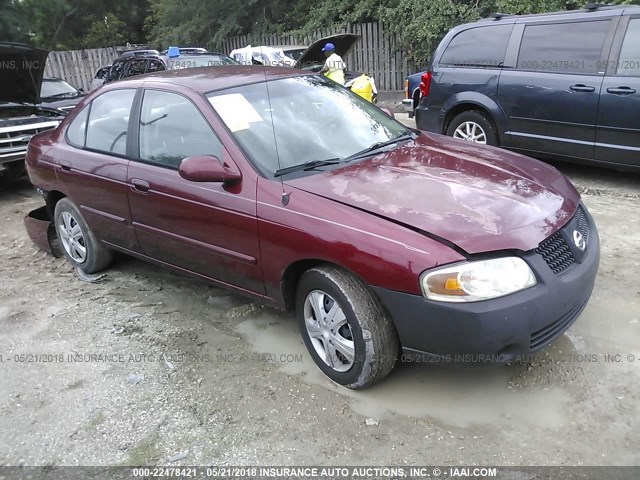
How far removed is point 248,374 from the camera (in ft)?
11.1

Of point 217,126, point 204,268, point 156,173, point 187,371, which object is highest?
point 217,126

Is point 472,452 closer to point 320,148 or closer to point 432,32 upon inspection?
point 320,148

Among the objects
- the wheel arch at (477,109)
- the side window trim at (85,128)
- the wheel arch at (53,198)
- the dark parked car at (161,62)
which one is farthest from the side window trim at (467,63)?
the wheel arch at (53,198)

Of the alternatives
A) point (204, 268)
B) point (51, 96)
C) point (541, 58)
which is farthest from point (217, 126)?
point (51, 96)

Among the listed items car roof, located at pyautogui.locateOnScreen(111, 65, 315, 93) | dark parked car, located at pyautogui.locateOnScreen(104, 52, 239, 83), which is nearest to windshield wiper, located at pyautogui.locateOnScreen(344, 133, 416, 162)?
car roof, located at pyautogui.locateOnScreen(111, 65, 315, 93)

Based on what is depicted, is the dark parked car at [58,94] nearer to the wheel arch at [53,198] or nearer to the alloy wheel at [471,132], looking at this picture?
the wheel arch at [53,198]

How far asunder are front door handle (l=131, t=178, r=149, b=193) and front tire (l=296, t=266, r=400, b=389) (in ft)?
4.62

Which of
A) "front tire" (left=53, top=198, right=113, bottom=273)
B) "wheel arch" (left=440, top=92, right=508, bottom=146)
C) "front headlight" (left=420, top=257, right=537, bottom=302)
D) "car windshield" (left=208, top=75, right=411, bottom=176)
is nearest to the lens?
"front headlight" (left=420, top=257, right=537, bottom=302)

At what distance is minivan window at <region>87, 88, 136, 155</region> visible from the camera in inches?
165

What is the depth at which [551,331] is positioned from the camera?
282 centimetres

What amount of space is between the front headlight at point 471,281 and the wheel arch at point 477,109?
4334 mm

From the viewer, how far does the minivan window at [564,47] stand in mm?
5875

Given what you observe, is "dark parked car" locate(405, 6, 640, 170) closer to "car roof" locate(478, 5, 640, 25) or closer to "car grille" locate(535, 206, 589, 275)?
"car roof" locate(478, 5, 640, 25)

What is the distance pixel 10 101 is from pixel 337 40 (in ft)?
20.2
